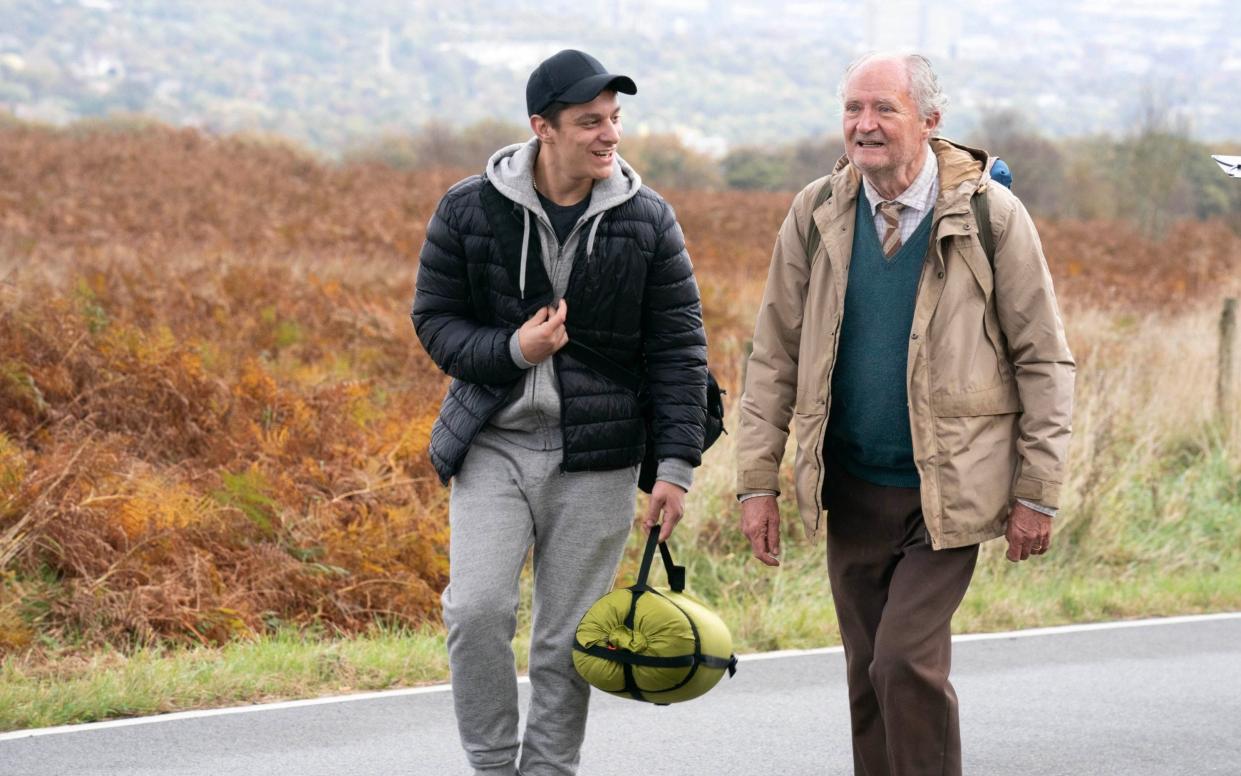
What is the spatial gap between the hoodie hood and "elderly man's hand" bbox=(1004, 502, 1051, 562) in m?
1.34

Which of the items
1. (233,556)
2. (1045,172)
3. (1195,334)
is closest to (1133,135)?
(1045,172)

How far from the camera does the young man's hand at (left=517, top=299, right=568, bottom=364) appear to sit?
13.6 ft

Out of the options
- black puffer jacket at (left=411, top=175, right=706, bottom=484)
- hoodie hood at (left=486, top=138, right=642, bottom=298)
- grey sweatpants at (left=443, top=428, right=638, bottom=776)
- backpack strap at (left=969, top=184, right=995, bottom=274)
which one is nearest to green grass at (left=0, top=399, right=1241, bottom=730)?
grey sweatpants at (left=443, top=428, right=638, bottom=776)

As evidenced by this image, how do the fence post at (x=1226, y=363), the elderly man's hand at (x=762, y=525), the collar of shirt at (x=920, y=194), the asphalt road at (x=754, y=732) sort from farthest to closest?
1. the fence post at (x=1226, y=363)
2. the asphalt road at (x=754, y=732)
3. the elderly man's hand at (x=762, y=525)
4. the collar of shirt at (x=920, y=194)

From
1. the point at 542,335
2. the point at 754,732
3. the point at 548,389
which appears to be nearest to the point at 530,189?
the point at 542,335

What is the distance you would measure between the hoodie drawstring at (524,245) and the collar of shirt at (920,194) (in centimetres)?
92

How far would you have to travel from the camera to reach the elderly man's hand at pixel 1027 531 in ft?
13.5

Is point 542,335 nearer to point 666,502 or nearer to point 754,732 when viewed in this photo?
point 666,502

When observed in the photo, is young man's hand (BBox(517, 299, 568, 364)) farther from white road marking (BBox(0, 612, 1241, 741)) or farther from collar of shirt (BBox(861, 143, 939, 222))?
white road marking (BBox(0, 612, 1241, 741))

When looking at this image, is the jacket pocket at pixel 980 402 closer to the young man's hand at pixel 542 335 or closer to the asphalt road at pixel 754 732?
the young man's hand at pixel 542 335

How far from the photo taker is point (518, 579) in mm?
4289

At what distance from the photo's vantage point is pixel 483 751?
14.1 ft

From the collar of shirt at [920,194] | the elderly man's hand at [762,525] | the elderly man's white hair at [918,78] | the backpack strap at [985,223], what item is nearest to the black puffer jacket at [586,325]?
the elderly man's hand at [762,525]

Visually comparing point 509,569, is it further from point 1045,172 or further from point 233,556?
point 1045,172
